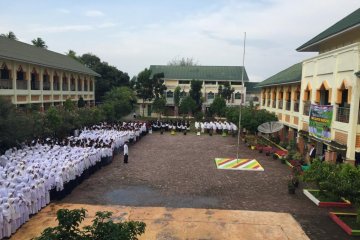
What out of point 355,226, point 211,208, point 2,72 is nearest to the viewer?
point 355,226

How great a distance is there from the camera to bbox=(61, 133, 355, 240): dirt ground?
505 inches

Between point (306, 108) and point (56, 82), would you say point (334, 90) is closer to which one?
point (306, 108)

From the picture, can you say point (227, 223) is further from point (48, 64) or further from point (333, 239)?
point (48, 64)

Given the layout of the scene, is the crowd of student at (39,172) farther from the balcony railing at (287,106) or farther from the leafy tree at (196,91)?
the leafy tree at (196,91)

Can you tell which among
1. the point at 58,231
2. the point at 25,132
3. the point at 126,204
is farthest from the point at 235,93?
the point at 58,231

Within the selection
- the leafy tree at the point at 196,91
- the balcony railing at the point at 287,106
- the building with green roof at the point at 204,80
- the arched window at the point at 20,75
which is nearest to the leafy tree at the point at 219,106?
the leafy tree at the point at 196,91

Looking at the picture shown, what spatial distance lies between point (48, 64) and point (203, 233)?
84.6 ft

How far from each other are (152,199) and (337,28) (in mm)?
14486

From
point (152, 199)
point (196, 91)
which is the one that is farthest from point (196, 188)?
point (196, 91)

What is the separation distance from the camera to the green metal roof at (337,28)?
53.1 feet

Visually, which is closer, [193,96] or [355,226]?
[355,226]

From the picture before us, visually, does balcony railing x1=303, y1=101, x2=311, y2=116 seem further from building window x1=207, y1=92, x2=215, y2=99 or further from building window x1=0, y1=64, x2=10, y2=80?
building window x1=207, y1=92, x2=215, y2=99

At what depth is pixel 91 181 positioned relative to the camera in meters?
16.2

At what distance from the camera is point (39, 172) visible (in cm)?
1353
